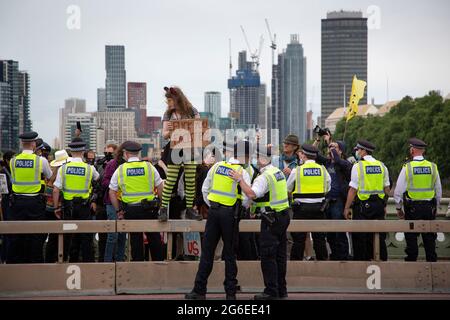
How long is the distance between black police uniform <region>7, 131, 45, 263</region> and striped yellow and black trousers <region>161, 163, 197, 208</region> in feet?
7.31

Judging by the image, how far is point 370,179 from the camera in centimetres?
1276

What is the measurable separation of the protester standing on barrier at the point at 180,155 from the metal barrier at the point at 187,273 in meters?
0.40

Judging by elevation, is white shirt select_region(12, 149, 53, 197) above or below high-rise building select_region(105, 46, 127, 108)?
below

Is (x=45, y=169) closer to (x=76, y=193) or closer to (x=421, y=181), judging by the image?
(x=76, y=193)

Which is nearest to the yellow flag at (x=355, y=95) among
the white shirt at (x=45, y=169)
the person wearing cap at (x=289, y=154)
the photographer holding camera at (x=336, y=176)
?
the person wearing cap at (x=289, y=154)

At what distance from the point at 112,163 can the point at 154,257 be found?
1714mm

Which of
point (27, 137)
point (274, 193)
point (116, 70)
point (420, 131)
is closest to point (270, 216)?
point (274, 193)

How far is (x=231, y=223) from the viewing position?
10789mm

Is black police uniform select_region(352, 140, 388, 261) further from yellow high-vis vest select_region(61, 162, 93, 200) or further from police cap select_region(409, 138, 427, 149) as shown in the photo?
yellow high-vis vest select_region(61, 162, 93, 200)

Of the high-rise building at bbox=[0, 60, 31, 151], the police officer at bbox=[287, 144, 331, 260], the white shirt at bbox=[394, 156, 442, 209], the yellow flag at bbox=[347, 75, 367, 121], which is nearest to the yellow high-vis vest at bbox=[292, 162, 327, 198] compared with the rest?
the police officer at bbox=[287, 144, 331, 260]

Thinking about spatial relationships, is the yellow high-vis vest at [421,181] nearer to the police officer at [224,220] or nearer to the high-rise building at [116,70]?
the police officer at [224,220]

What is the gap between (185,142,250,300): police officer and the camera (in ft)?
35.2

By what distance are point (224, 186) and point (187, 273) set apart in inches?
66.5
